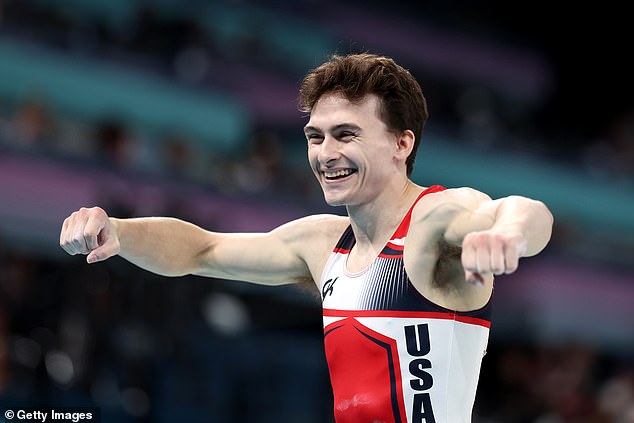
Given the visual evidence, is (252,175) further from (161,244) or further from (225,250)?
(161,244)

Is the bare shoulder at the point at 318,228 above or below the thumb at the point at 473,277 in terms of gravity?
above

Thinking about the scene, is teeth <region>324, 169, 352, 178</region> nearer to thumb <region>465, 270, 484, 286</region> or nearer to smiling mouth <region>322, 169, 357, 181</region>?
smiling mouth <region>322, 169, 357, 181</region>

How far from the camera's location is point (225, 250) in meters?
5.41

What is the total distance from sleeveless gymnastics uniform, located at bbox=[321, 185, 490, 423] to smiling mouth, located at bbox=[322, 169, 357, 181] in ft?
1.17

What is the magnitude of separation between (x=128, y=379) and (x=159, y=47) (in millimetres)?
6130

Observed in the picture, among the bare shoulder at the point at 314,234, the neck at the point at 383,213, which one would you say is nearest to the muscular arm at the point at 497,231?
the neck at the point at 383,213

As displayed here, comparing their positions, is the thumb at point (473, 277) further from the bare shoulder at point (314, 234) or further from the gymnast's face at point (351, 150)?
the bare shoulder at point (314, 234)

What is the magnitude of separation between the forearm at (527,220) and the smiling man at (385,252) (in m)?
0.03

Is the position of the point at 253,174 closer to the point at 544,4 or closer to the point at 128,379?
the point at 128,379

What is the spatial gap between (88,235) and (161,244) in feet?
2.41

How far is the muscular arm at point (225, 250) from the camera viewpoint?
5.18 meters

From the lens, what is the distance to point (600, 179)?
16766mm

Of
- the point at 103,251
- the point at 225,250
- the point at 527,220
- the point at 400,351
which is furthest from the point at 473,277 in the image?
the point at 225,250

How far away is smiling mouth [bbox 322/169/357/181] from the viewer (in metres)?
4.70
